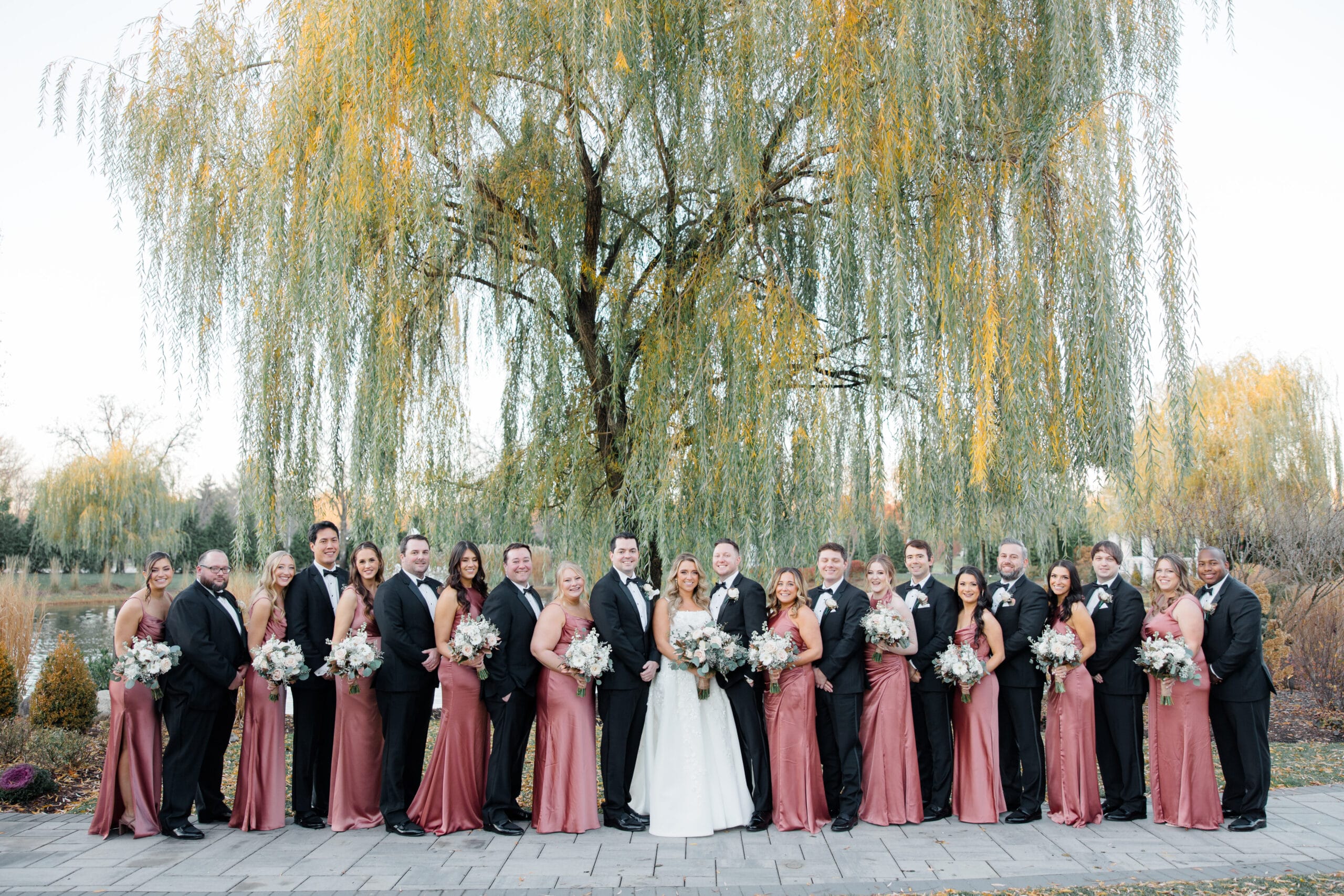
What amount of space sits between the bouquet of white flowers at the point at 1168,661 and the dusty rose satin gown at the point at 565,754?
3304 millimetres

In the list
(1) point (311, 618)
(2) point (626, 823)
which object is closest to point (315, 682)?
(1) point (311, 618)

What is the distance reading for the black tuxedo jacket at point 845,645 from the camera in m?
5.40

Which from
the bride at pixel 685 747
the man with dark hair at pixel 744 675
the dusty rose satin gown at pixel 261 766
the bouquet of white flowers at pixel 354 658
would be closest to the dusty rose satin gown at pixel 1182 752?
the man with dark hair at pixel 744 675

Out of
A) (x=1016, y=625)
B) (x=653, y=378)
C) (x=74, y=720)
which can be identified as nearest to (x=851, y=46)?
(x=653, y=378)

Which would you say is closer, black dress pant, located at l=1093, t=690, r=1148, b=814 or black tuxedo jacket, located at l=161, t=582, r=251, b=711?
black tuxedo jacket, located at l=161, t=582, r=251, b=711

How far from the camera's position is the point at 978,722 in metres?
5.46

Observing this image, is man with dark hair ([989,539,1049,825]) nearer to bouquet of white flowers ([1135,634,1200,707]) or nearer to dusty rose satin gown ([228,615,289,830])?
bouquet of white flowers ([1135,634,1200,707])

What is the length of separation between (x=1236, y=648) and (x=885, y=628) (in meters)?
2.11

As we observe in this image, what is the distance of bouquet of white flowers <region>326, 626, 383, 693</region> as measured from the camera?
16.8 ft

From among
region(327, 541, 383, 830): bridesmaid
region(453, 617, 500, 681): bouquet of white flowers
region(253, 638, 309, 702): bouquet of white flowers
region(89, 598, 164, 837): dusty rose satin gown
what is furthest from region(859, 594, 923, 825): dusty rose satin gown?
region(89, 598, 164, 837): dusty rose satin gown

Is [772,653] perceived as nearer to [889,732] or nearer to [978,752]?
[889,732]

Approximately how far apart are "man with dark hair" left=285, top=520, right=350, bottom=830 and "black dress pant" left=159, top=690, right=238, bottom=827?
47 centimetres

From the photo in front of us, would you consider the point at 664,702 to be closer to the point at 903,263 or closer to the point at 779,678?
the point at 779,678

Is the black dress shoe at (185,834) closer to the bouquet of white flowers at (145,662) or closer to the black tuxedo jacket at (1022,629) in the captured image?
the bouquet of white flowers at (145,662)
